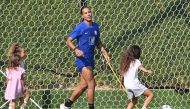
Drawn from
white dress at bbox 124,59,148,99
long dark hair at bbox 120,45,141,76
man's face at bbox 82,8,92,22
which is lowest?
white dress at bbox 124,59,148,99

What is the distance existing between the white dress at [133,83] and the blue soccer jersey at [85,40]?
24.7 inches

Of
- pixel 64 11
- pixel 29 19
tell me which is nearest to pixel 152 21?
pixel 64 11

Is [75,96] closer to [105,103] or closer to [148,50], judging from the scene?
[105,103]

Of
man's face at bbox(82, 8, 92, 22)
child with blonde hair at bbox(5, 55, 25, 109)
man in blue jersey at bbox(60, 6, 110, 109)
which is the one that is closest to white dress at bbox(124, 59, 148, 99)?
man in blue jersey at bbox(60, 6, 110, 109)

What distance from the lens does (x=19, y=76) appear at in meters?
6.47

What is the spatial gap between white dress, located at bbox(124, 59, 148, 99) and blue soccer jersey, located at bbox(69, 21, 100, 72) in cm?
63

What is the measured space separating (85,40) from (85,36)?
0.05 meters

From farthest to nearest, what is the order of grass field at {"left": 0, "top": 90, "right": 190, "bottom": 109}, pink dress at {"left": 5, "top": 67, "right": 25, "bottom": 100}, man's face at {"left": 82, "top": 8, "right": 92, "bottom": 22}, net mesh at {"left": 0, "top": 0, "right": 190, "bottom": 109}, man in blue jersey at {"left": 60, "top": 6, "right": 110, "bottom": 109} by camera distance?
1. net mesh at {"left": 0, "top": 0, "right": 190, "bottom": 109}
2. grass field at {"left": 0, "top": 90, "right": 190, "bottom": 109}
3. pink dress at {"left": 5, "top": 67, "right": 25, "bottom": 100}
4. man's face at {"left": 82, "top": 8, "right": 92, "bottom": 22}
5. man in blue jersey at {"left": 60, "top": 6, "right": 110, "bottom": 109}

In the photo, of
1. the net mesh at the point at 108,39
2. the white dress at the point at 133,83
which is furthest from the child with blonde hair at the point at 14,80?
the white dress at the point at 133,83

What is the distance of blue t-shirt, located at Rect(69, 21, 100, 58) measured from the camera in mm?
6316

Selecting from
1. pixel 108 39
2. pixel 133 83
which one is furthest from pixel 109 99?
pixel 108 39

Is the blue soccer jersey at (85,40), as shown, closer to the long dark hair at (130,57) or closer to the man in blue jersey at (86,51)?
the man in blue jersey at (86,51)

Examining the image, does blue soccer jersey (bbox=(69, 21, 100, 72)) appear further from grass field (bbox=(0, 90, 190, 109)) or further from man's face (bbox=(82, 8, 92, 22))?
grass field (bbox=(0, 90, 190, 109))

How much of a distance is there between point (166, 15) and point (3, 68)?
280 centimetres
